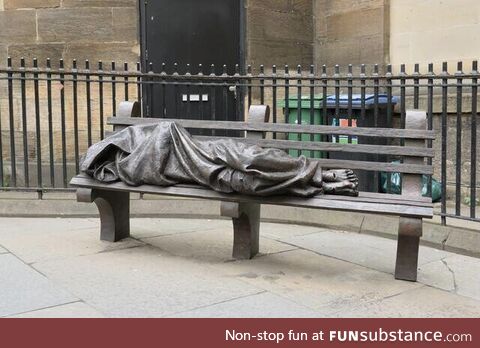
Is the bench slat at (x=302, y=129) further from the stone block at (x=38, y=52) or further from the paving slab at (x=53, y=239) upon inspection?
the stone block at (x=38, y=52)

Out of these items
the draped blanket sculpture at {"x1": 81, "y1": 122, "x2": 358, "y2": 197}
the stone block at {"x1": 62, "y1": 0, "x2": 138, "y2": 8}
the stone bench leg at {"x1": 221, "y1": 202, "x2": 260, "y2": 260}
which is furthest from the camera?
the stone block at {"x1": 62, "y1": 0, "x2": 138, "y2": 8}

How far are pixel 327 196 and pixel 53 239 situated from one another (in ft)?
8.31

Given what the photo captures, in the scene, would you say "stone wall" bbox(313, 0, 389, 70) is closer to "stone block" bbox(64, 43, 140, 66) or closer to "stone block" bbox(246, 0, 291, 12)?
"stone block" bbox(246, 0, 291, 12)

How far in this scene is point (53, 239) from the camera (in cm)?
521

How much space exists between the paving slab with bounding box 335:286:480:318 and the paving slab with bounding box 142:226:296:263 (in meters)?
1.32

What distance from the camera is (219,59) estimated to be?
833 cm

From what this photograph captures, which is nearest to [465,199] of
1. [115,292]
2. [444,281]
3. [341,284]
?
[444,281]

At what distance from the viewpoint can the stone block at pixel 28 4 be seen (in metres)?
7.99

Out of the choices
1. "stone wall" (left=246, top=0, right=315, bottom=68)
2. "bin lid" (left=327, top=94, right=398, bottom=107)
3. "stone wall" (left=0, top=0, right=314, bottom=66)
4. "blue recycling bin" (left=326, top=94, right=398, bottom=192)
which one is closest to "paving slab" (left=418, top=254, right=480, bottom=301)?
"blue recycling bin" (left=326, top=94, right=398, bottom=192)

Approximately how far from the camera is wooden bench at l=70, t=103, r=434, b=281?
4008mm

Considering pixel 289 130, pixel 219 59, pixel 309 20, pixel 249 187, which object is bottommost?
pixel 249 187

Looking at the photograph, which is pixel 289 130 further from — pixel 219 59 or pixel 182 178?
pixel 219 59

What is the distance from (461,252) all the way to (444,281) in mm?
835

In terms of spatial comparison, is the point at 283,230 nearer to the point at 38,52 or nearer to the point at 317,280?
the point at 317,280
